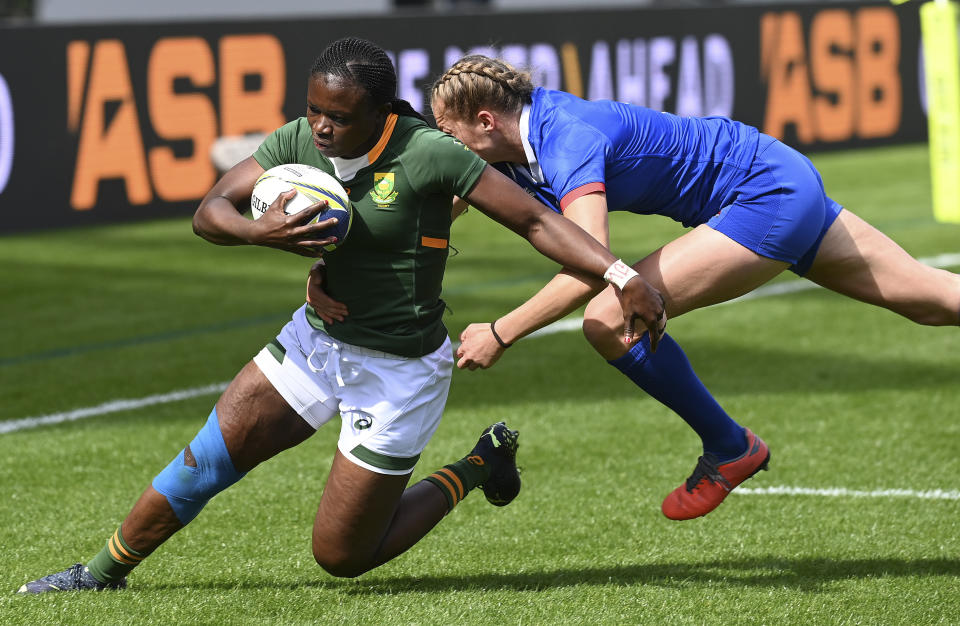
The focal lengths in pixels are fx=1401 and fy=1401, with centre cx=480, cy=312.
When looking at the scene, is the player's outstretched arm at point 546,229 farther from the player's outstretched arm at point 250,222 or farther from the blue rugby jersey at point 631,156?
the player's outstretched arm at point 250,222

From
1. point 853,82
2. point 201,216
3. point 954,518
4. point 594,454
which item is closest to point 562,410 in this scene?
point 594,454

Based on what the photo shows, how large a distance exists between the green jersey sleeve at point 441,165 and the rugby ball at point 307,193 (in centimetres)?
24

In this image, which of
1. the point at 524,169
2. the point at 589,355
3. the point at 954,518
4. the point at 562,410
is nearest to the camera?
the point at 524,169

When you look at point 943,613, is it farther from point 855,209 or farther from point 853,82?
point 853,82

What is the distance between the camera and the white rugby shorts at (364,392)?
470 centimetres

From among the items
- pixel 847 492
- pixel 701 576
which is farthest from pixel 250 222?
pixel 847 492

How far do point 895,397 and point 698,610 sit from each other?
367cm

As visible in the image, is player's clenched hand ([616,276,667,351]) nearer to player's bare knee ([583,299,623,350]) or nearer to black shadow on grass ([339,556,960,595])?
player's bare knee ([583,299,623,350])

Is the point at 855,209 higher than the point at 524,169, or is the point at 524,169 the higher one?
the point at 524,169

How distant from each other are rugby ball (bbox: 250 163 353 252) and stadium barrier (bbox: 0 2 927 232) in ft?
30.0

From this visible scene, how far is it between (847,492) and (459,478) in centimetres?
201

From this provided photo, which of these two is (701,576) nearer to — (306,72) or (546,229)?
(546,229)

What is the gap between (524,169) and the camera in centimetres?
516

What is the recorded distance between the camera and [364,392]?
15.5ft
